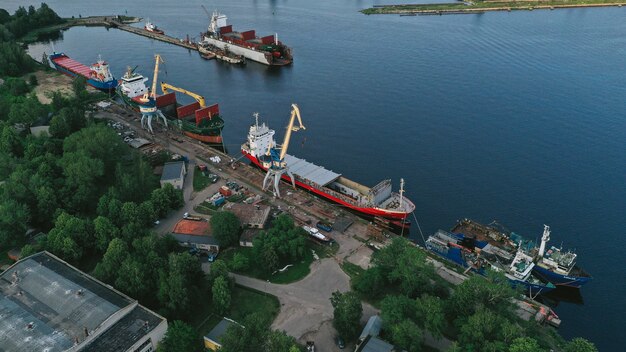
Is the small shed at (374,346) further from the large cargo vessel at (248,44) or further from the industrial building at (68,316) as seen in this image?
the large cargo vessel at (248,44)

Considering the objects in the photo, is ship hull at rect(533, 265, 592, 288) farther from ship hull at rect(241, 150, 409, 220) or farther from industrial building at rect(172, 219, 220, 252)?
industrial building at rect(172, 219, 220, 252)

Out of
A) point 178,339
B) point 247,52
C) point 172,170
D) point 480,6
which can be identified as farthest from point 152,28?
point 178,339

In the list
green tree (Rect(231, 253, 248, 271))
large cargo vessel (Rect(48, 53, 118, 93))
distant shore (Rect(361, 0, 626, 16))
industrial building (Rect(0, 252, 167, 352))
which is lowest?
green tree (Rect(231, 253, 248, 271))

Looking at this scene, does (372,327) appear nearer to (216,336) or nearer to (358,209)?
(216,336)

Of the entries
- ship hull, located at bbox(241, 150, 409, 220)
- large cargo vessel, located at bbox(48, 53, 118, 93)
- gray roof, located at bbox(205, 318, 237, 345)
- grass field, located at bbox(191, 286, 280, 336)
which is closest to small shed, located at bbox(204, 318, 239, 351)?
gray roof, located at bbox(205, 318, 237, 345)

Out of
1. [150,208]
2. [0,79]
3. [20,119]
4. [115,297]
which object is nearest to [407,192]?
[150,208]
